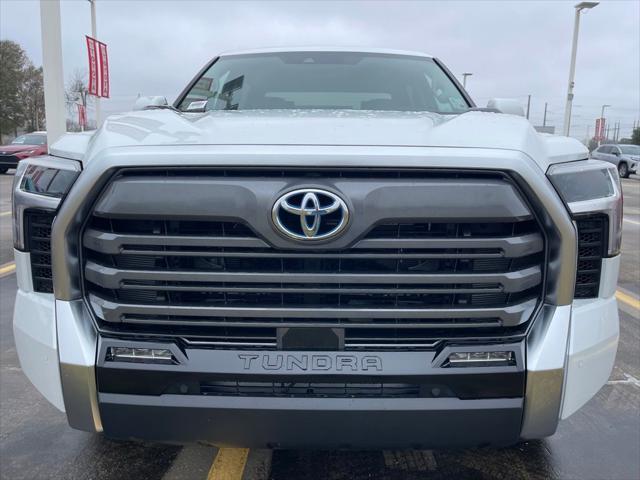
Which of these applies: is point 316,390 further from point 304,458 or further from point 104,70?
point 104,70

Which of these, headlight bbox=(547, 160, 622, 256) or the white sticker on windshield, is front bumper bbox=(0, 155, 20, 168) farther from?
headlight bbox=(547, 160, 622, 256)

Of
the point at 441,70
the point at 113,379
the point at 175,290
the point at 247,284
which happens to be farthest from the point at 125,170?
the point at 441,70

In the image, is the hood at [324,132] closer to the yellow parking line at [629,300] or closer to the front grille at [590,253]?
the front grille at [590,253]

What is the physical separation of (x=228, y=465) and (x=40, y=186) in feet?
4.83

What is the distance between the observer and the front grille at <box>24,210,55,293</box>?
1992 mm

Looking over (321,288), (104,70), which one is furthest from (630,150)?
(321,288)

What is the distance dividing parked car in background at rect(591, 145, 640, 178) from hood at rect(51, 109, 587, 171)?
96.8ft

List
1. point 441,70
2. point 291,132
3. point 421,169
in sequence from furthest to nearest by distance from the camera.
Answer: point 441,70
point 291,132
point 421,169

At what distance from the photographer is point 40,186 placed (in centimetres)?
201

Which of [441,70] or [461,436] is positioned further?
[441,70]

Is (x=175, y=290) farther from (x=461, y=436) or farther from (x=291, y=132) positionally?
(x=461, y=436)

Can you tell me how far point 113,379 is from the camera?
1880 millimetres

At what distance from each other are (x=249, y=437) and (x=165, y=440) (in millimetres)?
301

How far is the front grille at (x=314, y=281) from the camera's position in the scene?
184 cm
